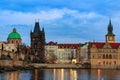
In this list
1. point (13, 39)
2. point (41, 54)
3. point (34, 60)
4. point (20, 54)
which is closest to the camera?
point (20, 54)

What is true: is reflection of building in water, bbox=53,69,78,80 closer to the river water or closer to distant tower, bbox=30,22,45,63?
the river water

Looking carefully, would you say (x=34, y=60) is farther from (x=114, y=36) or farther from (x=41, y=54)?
(x=114, y=36)

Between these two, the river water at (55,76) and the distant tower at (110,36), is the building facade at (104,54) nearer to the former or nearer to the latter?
the distant tower at (110,36)

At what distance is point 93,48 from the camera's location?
6407 inches

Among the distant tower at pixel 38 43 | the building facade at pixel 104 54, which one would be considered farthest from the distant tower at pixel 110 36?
the distant tower at pixel 38 43

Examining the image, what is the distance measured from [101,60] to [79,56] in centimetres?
3515

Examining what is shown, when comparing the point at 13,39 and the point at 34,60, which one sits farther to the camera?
the point at 13,39

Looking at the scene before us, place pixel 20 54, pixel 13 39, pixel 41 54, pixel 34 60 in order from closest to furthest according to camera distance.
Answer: pixel 20 54, pixel 34 60, pixel 41 54, pixel 13 39

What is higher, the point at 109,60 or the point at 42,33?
the point at 42,33

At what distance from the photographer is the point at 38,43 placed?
192 meters

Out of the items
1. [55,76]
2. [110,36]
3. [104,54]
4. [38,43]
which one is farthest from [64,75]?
[38,43]

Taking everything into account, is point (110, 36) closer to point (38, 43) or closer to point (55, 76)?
point (38, 43)

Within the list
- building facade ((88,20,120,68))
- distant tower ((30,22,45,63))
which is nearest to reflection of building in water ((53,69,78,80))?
building facade ((88,20,120,68))

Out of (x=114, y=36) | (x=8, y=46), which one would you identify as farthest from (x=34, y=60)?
(x=114, y=36)
